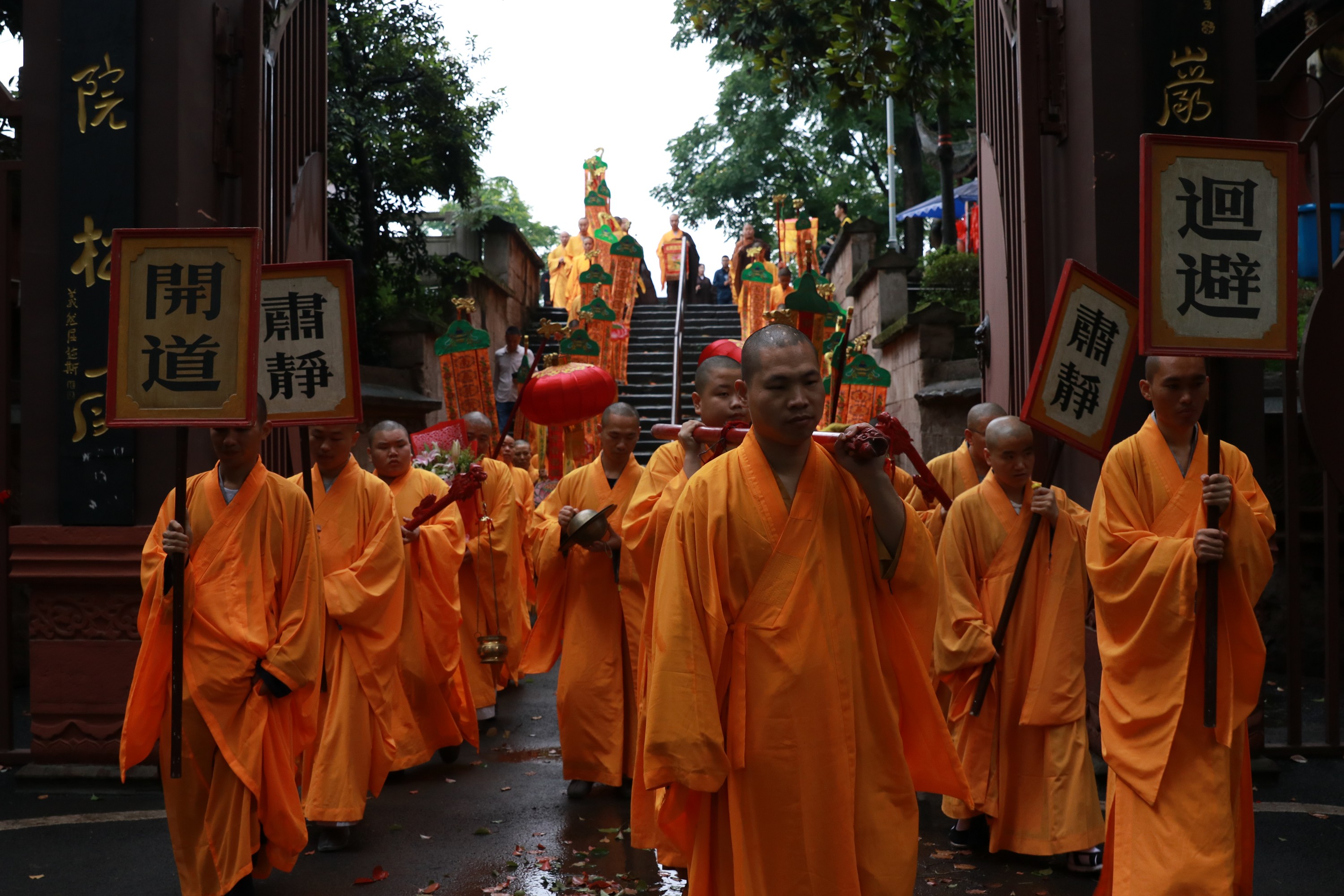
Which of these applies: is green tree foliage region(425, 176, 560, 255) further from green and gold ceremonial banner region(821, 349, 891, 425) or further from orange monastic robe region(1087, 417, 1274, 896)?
orange monastic robe region(1087, 417, 1274, 896)

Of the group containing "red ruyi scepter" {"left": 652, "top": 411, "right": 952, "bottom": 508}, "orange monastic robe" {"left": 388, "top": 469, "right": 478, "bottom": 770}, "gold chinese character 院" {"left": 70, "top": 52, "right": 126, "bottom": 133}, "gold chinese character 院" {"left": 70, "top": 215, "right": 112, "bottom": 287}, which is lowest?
"orange monastic robe" {"left": 388, "top": 469, "right": 478, "bottom": 770}

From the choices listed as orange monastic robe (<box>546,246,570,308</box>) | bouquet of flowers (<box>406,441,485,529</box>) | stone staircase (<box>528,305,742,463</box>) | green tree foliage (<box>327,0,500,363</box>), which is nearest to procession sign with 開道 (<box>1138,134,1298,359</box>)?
bouquet of flowers (<box>406,441,485,529</box>)

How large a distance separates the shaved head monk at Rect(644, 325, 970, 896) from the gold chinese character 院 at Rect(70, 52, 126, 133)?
4438 millimetres

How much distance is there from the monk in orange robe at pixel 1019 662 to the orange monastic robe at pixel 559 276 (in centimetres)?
1761

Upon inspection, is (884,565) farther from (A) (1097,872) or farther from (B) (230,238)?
(B) (230,238)

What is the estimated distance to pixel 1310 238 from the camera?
9203 millimetres

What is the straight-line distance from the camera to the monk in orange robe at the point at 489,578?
786cm

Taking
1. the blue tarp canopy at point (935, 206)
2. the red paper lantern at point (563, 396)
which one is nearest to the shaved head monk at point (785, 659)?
the red paper lantern at point (563, 396)

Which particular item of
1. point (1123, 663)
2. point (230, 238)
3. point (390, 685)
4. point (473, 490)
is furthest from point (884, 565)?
point (473, 490)

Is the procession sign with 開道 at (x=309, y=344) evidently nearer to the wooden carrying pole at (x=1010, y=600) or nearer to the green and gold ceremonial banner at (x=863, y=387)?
the wooden carrying pole at (x=1010, y=600)

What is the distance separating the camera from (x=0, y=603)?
6.29 m

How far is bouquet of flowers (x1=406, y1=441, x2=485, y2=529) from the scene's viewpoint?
266 inches

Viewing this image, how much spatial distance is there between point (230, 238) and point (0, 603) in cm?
308

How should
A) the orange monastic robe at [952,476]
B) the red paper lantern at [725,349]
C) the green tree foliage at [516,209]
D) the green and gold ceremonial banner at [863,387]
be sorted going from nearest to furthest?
the red paper lantern at [725,349] < the orange monastic robe at [952,476] < the green and gold ceremonial banner at [863,387] < the green tree foliage at [516,209]
